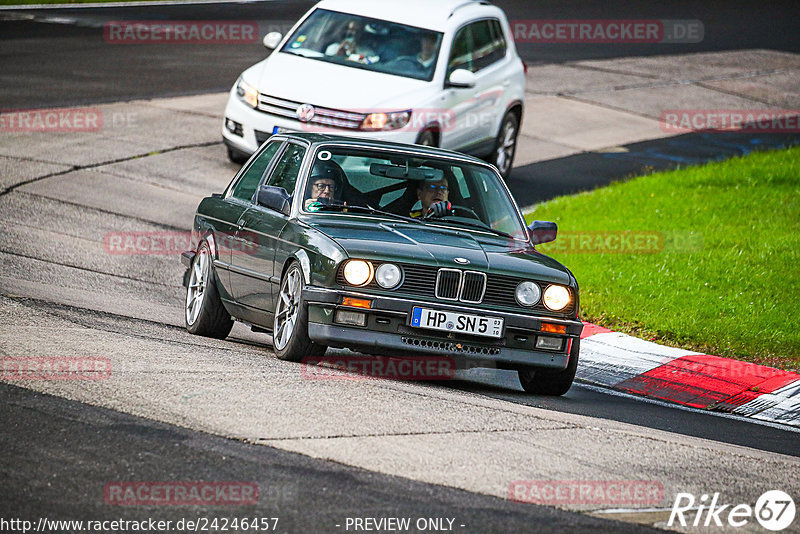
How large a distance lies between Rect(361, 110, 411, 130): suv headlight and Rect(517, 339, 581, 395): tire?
19.7ft

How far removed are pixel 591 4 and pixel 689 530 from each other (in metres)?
33.4

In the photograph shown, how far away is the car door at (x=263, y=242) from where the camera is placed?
8.66m

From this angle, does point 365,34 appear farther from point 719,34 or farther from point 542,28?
point 719,34

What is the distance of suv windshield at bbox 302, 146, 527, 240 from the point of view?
889cm

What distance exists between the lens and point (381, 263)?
782cm

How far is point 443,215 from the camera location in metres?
9.06

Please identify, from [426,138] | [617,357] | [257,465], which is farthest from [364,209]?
[426,138]

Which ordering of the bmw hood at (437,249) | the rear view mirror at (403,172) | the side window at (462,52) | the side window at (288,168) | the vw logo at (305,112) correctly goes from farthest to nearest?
the side window at (462,52)
the vw logo at (305,112)
the side window at (288,168)
the rear view mirror at (403,172)
the bmw hood at (437,249)

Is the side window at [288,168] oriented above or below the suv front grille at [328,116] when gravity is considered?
above

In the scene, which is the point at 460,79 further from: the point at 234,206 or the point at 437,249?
the point at 437,249

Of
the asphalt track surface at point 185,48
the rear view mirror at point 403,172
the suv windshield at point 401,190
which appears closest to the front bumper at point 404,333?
the suv windshield at point 401,190

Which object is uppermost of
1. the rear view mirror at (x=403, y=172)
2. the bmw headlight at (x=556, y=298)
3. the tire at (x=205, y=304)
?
the rear view mirror at (x=403, y=172)

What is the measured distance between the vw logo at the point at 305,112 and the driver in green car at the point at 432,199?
17.4 ft

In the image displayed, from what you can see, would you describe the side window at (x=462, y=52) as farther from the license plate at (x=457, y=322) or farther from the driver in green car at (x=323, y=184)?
the license plate at (x=457, y=322)
